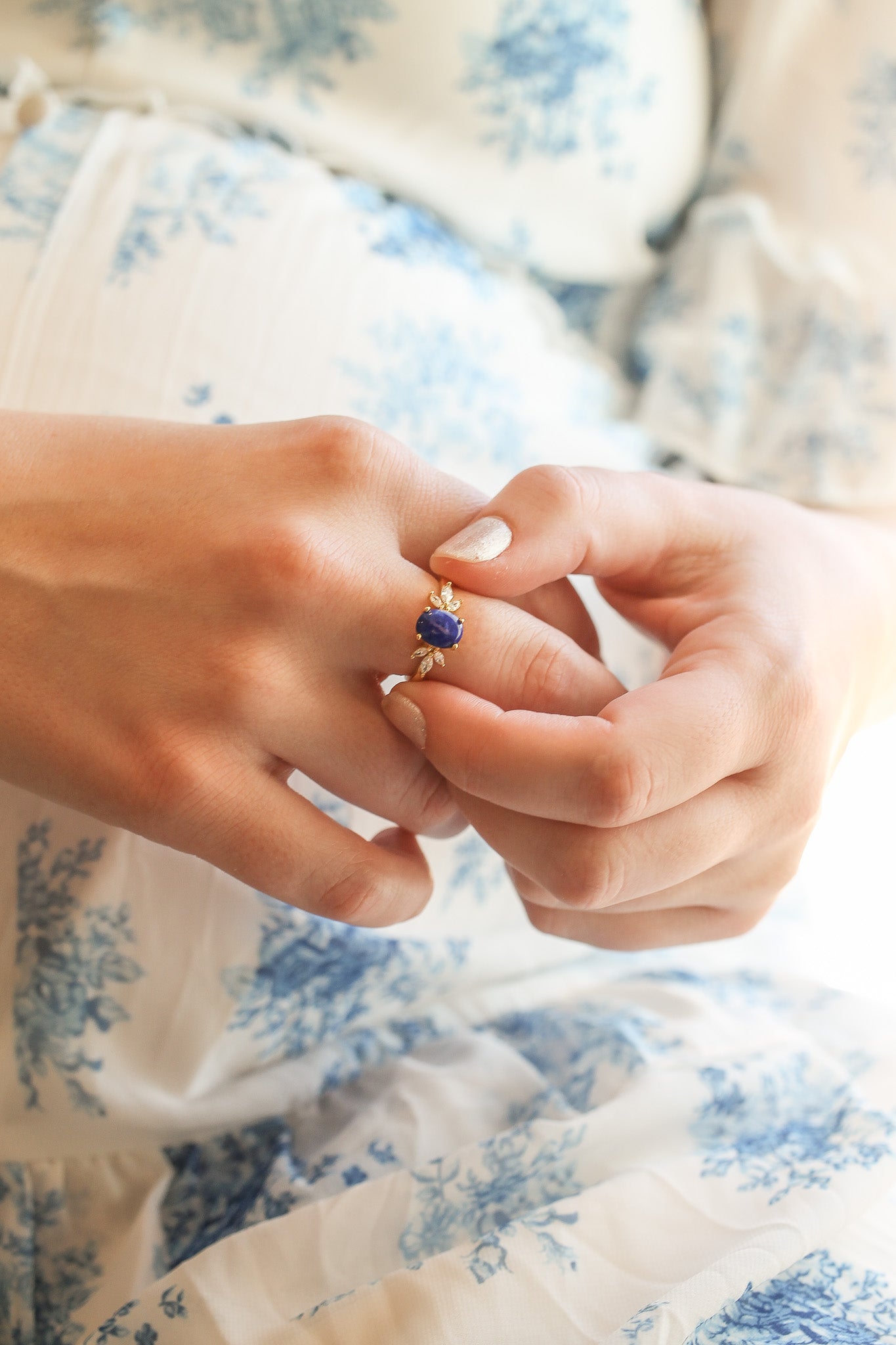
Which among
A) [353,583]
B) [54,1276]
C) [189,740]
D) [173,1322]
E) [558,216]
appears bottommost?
[54,1276]

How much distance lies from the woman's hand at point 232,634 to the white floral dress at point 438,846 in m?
0.12

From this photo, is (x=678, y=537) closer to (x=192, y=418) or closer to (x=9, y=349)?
(x=192, y=418)

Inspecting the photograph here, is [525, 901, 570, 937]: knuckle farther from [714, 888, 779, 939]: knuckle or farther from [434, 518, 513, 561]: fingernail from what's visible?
[434, 518, 513, 561]: fingernail

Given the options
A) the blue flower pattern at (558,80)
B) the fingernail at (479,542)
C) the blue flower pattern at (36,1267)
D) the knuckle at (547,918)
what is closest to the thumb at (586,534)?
the fingernail at (479,542)

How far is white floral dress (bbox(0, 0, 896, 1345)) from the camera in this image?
0.62 m

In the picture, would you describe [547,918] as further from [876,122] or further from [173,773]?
[876,122]

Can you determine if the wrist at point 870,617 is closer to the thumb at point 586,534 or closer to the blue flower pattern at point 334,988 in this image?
the thumb at point 586,534

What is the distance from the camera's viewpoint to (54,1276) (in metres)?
0.73

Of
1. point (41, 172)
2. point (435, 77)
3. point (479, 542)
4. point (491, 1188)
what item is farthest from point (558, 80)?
point (491, 1188)

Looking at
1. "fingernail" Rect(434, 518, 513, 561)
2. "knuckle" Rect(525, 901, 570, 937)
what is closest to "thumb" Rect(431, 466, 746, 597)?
"fingernail" Rect(434, 518, 513, 561)

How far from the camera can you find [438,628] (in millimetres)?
581

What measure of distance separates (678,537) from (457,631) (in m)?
0.20

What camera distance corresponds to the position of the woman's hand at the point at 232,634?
59cm

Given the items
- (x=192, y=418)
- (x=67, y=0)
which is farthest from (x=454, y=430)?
(x=67, y=0)
